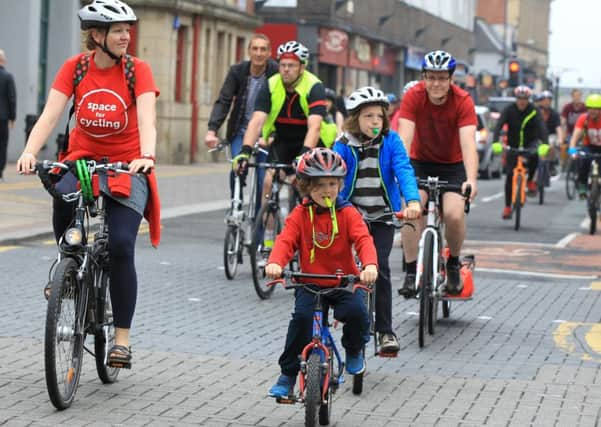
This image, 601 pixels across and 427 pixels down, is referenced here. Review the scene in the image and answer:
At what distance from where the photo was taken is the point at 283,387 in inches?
261

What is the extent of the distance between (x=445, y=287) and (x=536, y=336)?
0.72m

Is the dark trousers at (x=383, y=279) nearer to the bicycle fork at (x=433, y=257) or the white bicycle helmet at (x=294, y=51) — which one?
the bicycle fork at (x=433, y=257)

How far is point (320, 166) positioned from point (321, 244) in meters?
0.38

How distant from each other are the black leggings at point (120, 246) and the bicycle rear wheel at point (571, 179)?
2081 centimetres

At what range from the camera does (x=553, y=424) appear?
6.77 metres

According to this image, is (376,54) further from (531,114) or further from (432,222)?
(432,222)

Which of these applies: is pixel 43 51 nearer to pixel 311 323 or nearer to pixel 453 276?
pixel 453 276

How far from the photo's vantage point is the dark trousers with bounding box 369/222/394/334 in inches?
321

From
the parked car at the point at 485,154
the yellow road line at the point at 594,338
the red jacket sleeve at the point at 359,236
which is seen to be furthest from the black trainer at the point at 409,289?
the parked car at the point at 485,154

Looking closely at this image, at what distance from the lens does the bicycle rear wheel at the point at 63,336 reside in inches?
254

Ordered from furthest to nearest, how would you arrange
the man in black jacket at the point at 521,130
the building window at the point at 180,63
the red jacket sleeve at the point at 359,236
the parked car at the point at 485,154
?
1. the building window at the point at 180,63
2. the parked car at the point at 485,154
3. the man in black jacket at the point at 521,130
4. the red jacket sleeve at the point at 359,236

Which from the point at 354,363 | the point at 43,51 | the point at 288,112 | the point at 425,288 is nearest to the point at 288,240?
the point at 354,363

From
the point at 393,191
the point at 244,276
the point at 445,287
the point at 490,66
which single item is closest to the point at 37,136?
the point at 393,191

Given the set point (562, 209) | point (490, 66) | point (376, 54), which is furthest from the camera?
point (490, 66)
